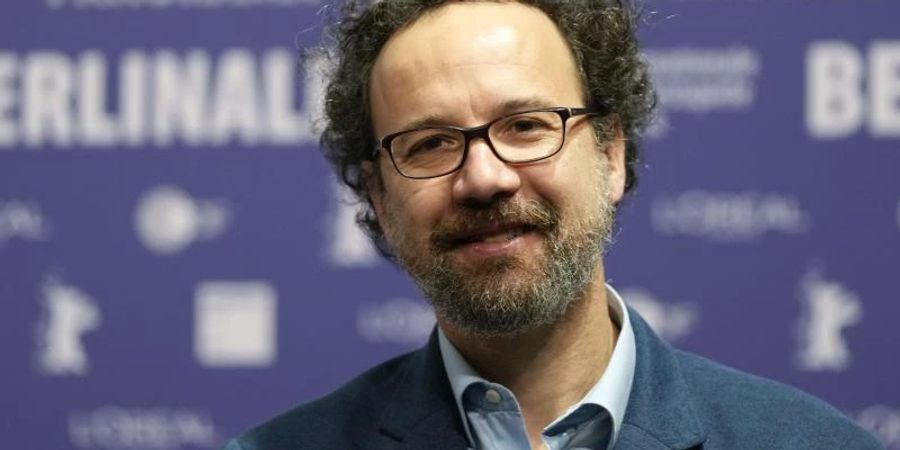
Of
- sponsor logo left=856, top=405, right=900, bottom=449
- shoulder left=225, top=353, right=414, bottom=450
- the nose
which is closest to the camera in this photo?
the nose

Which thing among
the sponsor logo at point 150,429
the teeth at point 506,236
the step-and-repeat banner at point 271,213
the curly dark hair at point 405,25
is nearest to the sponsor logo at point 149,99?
the step-and-repeat banner at point 271,213

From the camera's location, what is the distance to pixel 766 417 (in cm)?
132

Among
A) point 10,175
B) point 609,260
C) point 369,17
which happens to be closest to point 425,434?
point 369,17

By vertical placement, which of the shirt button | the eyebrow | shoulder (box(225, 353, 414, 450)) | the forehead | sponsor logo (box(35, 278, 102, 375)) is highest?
the forehead

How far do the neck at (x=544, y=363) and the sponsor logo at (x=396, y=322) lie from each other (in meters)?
0.87

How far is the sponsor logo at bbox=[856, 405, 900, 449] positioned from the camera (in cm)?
209

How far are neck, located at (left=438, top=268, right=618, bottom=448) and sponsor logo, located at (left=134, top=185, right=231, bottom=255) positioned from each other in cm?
101

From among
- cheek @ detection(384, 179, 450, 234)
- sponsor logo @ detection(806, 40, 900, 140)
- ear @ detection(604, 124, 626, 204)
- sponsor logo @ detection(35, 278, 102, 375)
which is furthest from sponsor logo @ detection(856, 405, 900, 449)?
sponsor logo @ detection(35, 278, 102, 375)

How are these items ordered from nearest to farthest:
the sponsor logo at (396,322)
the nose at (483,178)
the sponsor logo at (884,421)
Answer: the nose at (483,178), the sponsor logo at (884,421), the sponsor logo at (396,322)

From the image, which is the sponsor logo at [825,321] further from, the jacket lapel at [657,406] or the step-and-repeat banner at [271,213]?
the jacket lapel at [657,406]

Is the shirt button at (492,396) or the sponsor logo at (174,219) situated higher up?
the shirt button at (492,396)

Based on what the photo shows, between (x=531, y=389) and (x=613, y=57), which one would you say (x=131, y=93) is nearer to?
(x=613, y=57)

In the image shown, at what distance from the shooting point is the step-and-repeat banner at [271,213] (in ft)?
6.98

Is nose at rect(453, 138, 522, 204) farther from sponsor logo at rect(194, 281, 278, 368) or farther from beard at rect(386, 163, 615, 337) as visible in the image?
sponsor logo at rect(194, 281, 278, 368)
